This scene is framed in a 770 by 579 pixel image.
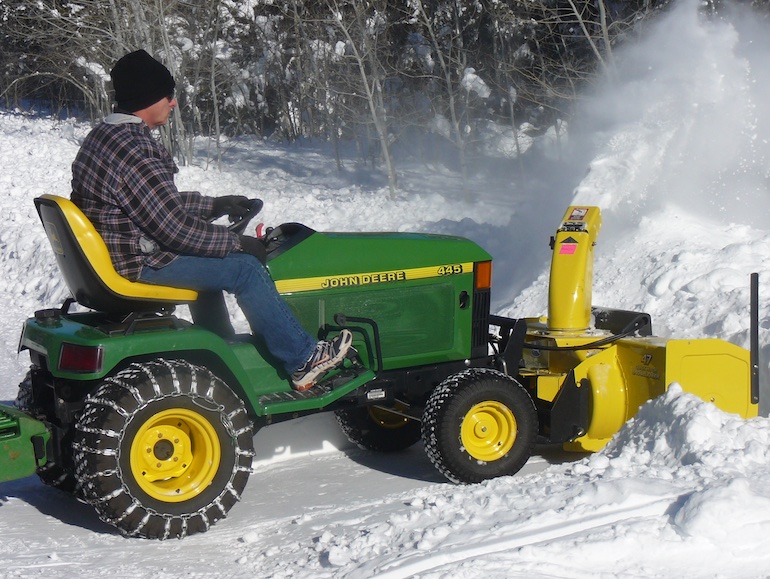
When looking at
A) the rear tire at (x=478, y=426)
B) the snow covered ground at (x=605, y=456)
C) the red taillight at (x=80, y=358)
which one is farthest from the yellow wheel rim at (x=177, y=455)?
the rear tire at (x=478, y=426)

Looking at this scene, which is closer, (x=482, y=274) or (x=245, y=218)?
(x=245, y=218)

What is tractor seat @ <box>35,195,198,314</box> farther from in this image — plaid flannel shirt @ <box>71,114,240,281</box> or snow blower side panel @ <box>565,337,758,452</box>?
snow blower side panel @ <box>565,337,758,452</box>

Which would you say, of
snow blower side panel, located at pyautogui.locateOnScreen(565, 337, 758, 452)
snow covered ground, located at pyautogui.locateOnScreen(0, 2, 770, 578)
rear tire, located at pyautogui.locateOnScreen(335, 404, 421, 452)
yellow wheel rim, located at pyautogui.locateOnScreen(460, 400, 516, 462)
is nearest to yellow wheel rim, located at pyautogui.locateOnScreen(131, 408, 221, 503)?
snow covered ground, located at pyautogui.locateOnScreen(0, 2, 770, 578)

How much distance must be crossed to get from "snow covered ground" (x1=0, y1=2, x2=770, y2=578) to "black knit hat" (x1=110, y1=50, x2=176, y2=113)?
202 centimetres

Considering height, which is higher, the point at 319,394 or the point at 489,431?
the point at 319,394

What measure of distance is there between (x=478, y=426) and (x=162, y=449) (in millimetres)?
1645

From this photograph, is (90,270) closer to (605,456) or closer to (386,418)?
(386,418)

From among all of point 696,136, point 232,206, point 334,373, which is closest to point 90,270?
point 232,206

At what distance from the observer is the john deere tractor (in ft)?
13.5

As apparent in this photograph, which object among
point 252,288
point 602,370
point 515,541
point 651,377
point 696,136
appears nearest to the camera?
point 515,541

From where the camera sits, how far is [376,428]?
5.69m

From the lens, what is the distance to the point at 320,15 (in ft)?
75.2

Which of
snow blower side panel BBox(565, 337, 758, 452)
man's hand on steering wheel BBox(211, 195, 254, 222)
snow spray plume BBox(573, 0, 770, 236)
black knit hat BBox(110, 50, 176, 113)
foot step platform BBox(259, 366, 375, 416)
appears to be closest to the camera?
black knit hat BBox(110, 50, 176, 113)

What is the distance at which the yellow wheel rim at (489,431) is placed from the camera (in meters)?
4.89
